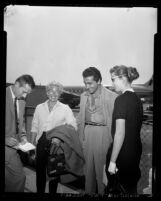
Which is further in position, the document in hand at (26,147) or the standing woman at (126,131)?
the document in hand at (26,147)

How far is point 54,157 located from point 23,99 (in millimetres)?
764

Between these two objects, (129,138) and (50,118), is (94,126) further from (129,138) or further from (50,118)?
(50,118)

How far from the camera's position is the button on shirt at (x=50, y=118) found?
10.2ft

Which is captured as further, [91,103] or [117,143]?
[91,103]

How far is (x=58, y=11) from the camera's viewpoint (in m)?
3.08

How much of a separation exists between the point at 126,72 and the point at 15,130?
1.45 metres

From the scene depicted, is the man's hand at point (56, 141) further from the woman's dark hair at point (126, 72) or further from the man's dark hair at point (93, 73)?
the woman's dark hair at point (126, 72)

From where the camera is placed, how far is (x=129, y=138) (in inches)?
117

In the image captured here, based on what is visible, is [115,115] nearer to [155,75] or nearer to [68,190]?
[155,75]

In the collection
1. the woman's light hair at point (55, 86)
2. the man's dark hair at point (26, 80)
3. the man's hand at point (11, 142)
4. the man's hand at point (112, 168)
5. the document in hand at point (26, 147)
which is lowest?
the man's hand at point (112, 168)

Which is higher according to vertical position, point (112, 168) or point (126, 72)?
point (126, 72)

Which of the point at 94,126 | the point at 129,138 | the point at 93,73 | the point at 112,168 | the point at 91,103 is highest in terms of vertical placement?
the point at 93,73

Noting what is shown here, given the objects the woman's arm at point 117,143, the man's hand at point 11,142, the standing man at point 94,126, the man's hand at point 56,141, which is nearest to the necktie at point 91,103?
the standing man at point 94,126

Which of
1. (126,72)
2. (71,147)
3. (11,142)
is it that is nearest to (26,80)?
(11,142)
